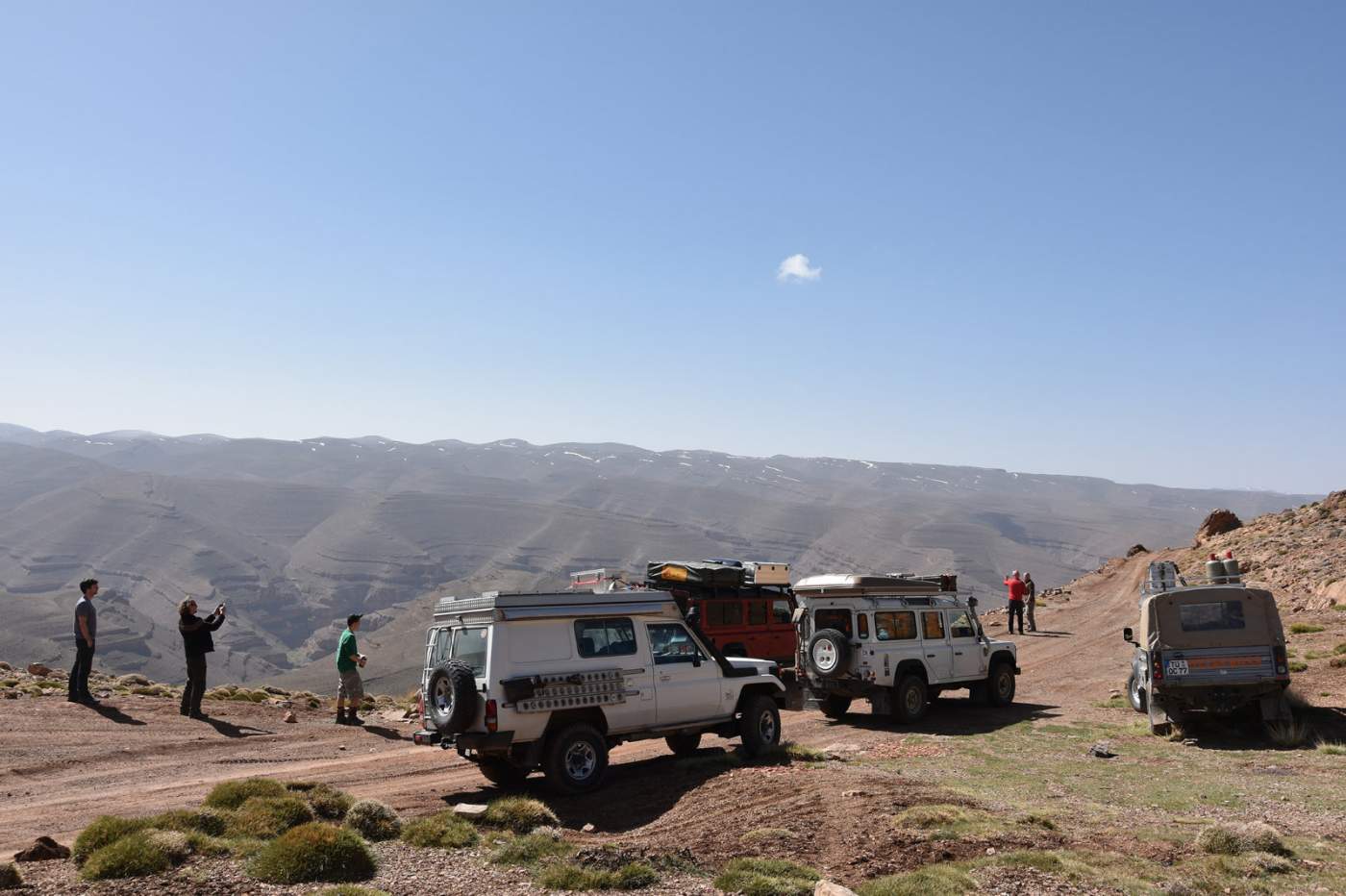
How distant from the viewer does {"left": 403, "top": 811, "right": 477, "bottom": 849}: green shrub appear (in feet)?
30.7

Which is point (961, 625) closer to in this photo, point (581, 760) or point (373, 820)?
point (581, 760)

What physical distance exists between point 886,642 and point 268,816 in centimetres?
1161

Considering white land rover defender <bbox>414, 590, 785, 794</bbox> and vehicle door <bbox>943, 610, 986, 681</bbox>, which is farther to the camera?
vehicle door <bbox>943, 610, 986, 681</bbox>

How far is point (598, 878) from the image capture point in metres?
8.05

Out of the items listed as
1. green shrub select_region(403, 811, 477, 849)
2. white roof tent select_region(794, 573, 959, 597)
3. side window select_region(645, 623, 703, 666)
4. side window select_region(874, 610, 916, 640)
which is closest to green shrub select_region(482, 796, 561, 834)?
green shrub select_region(403, 811, 477, 849)

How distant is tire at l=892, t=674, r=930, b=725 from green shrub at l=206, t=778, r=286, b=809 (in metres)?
11.0

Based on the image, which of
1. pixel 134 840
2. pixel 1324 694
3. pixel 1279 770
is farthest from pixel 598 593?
pixel 1324 694

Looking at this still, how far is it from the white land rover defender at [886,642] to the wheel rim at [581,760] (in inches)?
269

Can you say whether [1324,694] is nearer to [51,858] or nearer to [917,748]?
[917,748]

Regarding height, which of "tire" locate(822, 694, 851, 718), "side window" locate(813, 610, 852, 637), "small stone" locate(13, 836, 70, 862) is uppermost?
"side window" locate(813, 610, 852, 637)

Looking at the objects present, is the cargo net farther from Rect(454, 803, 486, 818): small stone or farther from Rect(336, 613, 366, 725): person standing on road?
Rect(336, 613, 366, 725): person standing on road

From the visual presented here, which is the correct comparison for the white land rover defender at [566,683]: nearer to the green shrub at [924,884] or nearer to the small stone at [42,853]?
the small stone at [42,853]

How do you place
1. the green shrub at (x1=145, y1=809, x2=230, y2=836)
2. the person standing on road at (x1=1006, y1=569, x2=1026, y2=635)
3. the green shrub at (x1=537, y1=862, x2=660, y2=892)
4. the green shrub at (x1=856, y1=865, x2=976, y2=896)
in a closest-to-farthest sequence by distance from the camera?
1. the green shrub at (x1=856, y1=865, x2=976, y2=896)
2. the green shrub at (x1=537, y1=862, x2=660, y2=892)
3. the green shrub at (x1=145, y1=809, x2=230, y2=836)
4. the person standing on road at (x1=1006, y1=569, x2=1026, y2=635)

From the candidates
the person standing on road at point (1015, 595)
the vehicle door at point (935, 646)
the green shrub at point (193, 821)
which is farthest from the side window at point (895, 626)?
the person standing on road at point (1015, 595)
